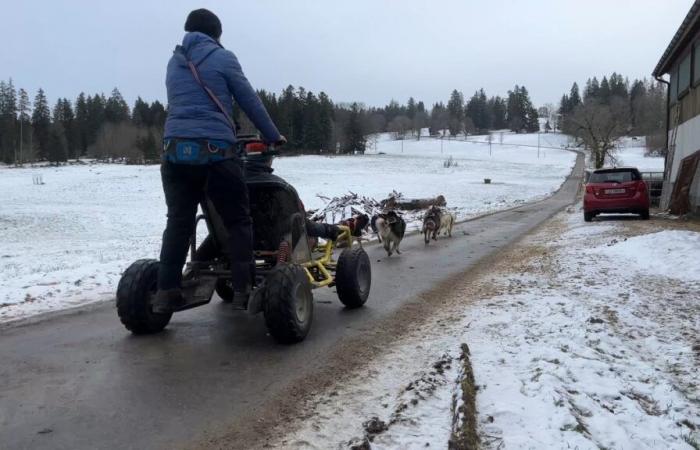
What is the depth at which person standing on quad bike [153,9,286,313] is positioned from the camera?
435 centimetres

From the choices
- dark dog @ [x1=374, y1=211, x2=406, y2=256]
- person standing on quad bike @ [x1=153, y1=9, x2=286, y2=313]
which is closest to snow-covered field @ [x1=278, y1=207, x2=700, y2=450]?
person standing on quad bike @ [x1=153, y1=9, x2=286, y2=313]

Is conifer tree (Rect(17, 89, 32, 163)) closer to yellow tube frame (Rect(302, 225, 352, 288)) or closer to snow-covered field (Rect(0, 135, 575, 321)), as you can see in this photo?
snow-covered field (Rect(0, 135, 575, 321))

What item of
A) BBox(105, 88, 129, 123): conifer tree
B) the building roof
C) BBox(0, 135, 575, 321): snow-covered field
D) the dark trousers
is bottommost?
BBox(0, 135, 575, 321): snow-covered field

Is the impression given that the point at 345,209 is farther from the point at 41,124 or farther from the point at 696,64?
the point at 41,124

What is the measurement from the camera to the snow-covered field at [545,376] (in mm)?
3092

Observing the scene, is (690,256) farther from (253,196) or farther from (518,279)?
(253,196)

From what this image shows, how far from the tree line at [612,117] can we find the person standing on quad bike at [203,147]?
2001 inches

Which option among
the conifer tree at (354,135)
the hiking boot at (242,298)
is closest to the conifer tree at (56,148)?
the conifer tree at (354,135)

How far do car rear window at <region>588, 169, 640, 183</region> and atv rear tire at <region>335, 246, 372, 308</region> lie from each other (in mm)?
12863

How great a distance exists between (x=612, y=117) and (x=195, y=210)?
60.7m

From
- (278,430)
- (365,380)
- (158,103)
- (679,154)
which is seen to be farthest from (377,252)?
(158,103)

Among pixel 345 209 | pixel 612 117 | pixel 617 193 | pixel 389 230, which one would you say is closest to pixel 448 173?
pixel 612 117

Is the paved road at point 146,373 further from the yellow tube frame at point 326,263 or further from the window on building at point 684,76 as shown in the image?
the window on building at point 684,76

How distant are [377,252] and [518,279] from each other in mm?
4961
